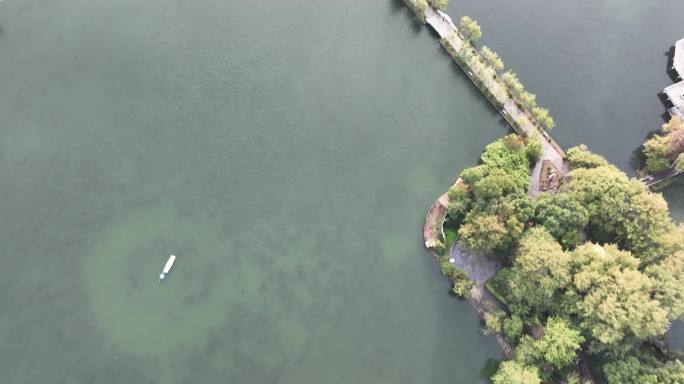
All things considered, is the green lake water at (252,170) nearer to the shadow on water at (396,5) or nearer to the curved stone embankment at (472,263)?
the shadow on water at (396,5)

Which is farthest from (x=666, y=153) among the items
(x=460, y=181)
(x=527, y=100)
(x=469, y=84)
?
(x=460, y=181)

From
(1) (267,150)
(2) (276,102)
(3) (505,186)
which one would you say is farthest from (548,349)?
(2) (276,102)

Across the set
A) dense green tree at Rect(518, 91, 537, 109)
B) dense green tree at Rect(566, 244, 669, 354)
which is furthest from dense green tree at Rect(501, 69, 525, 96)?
dense green tree at Rect(566, 244, 669, 354)

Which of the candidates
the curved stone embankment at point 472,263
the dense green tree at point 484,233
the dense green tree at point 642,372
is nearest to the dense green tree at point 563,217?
the dense green tree at point 484,233

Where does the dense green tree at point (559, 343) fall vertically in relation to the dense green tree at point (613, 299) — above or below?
below

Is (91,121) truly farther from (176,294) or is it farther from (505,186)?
(505,186)

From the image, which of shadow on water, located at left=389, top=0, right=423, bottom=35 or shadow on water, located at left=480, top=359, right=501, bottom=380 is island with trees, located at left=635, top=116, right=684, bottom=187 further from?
shadow on water, located at left=389, top=0, right=423, bottom=35
